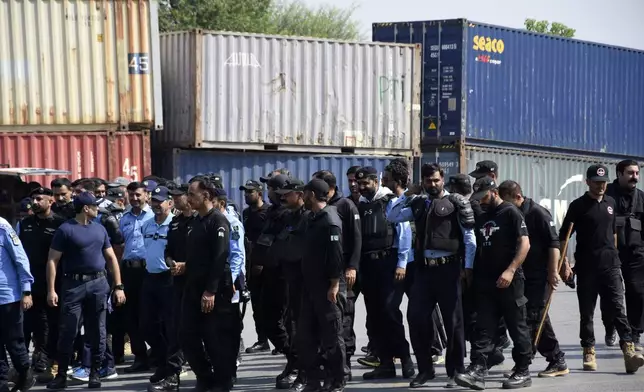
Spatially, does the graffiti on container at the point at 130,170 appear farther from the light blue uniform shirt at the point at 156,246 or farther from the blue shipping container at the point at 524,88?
the light blue uniform shirt at the point at 156,246

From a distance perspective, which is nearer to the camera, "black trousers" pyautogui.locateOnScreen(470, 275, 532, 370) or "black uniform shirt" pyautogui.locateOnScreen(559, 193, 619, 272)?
"black trousers" pyautogui.locateOnScreen(470, 275, 532, 370)

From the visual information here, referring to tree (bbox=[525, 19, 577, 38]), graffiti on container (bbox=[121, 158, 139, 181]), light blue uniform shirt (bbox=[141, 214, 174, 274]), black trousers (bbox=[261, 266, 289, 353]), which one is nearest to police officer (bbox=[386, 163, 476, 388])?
black trousers (bbox=[261, 266, 289, 353])

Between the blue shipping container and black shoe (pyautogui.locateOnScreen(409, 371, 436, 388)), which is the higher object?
the blue shipping container

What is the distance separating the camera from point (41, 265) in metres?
11.4

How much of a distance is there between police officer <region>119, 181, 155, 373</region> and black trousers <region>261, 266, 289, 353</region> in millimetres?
1256

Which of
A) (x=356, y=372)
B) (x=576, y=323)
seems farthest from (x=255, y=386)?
(x=576, y=323)

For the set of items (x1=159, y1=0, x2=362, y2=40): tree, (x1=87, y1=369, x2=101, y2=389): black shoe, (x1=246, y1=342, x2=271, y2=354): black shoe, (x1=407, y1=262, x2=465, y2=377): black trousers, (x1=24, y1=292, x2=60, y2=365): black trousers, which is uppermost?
(x1=159, y1=0, x2=362, y2=40): tree

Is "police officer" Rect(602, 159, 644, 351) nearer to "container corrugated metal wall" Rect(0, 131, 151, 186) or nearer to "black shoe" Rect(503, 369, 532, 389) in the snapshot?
"black shoe" Rect(503, 369, 532, 389)

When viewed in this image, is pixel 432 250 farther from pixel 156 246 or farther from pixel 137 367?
pixel 137 367

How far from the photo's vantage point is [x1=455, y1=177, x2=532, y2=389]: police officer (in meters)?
10.1

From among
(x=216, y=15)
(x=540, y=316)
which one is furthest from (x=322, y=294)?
(x=216, y=15)

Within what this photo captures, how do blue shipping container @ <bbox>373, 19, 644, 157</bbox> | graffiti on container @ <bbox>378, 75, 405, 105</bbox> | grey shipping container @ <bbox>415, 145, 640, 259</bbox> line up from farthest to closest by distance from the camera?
1. blue shipping container @ <bbox>373, 19, 644, 157</bbox>
2. grey shipping container @ <bbox>415, 145, 640, 259</bbox>
3. graffiti on container @ <bbox>378, 75, 405, 105</bbox>

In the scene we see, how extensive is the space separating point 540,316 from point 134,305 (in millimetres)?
4193

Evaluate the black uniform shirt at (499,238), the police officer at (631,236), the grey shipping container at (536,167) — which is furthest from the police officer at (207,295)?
the grey shipping container at (536,167)
